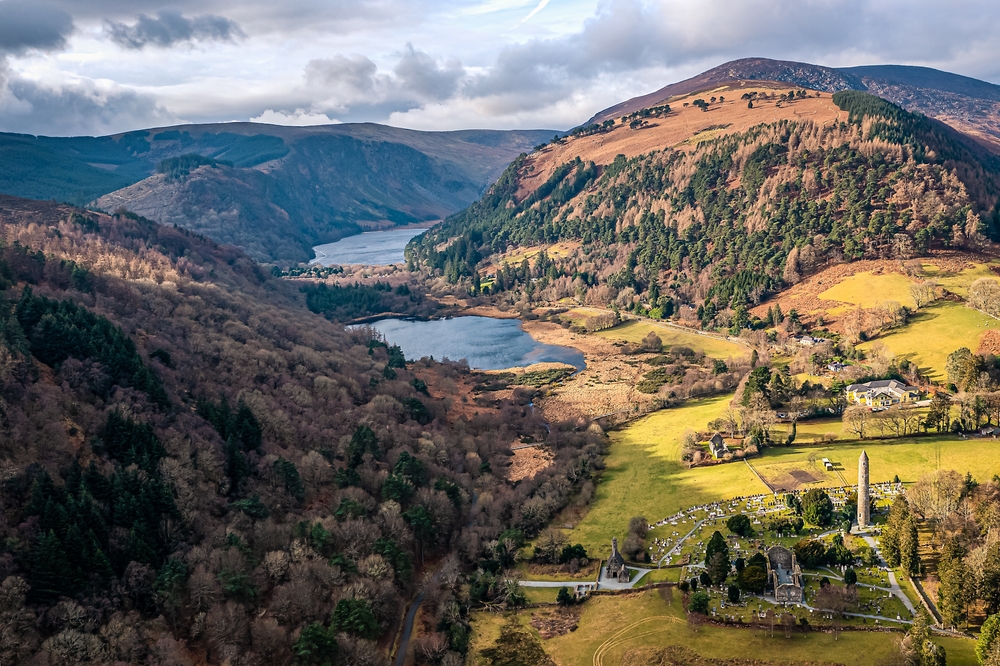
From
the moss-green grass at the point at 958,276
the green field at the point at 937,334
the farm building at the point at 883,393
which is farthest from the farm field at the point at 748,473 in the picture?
the moss-green grass at the point at 958,276

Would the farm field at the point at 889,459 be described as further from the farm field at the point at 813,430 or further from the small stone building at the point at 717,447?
the small stone building at the point at 717,447

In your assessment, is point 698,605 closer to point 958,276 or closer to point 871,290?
point 871,290

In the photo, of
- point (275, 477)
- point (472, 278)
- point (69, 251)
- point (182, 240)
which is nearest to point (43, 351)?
point (275, 477)

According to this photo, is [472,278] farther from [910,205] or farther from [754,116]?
[910,205]

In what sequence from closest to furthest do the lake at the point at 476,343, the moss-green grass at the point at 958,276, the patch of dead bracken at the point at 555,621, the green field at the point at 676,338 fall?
the patch of dead bracken at the point at 555,621 < the moss-green grass at the point at 958,276 < the green field at the point at 676,338 < the lake at the point at 476,343

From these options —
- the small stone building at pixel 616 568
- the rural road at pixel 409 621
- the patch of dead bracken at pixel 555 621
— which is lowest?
the rural road at pixel 409 621

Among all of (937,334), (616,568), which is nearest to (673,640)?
(616,568)
